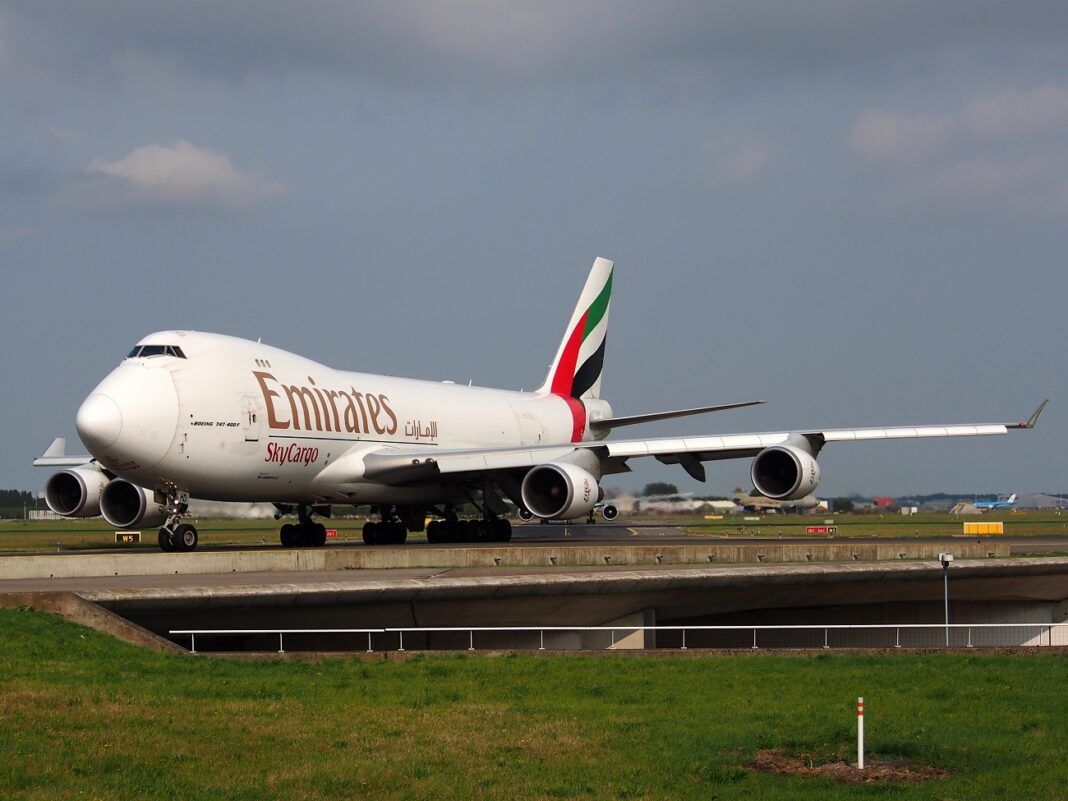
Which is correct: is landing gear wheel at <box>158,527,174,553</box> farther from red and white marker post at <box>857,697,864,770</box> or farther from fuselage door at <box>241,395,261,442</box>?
red and white marker post at <box>857,697,864,770</box>

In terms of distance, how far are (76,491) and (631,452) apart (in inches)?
539

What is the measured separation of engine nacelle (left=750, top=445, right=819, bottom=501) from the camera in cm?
3441

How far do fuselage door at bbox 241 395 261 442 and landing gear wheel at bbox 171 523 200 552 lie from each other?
272cm

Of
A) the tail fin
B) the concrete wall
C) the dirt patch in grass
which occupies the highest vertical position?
the tail fin

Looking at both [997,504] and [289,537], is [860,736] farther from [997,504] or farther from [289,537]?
[997,504]

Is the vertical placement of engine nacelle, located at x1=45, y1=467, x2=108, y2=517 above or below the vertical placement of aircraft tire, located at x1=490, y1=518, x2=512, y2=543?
above

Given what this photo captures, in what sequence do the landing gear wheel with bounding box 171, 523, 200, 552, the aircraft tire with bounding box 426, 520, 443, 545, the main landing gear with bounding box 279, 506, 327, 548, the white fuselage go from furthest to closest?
1. the aircraft tire with bounding box 426, 520, 443, 545
2. the main landing gear with bounding box 279, 506, 327, 548
3. the white fuselage
4. the landing gear wheel with bounding box 171, 523, 200, 552

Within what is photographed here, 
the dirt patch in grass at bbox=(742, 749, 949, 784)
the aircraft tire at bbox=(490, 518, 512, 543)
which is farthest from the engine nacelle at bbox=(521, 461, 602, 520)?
the dirt patch in grass at bbox=(742, 749, 949, 784)

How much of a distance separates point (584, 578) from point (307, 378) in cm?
1261

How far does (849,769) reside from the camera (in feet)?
37.3

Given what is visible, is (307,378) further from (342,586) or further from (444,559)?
(342,586)

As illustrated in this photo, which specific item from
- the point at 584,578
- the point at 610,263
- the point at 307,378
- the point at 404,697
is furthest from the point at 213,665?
the point at 610,263

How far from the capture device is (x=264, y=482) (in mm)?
30672

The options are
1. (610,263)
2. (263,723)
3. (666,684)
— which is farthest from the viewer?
(610,263)
